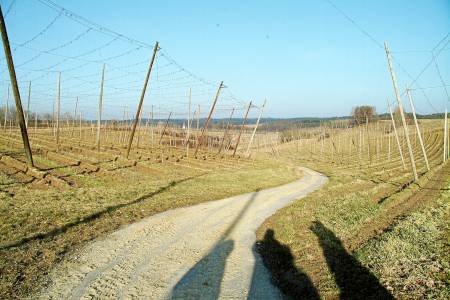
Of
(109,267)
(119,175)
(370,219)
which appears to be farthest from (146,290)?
(119,175)

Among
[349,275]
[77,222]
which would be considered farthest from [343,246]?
[77,222]

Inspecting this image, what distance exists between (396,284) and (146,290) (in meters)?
5.06

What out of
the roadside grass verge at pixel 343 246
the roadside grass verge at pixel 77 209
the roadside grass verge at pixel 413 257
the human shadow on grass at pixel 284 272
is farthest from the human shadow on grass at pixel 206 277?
the roadside grass verge at pixel 413 257

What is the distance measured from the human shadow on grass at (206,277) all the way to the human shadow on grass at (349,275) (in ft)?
8.29

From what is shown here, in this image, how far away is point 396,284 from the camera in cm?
751

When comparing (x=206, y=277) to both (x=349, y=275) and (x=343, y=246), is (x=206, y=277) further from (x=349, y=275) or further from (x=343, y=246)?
(x=343, y=246)

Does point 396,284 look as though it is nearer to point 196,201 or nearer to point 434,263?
point 434,263

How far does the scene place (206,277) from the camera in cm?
791

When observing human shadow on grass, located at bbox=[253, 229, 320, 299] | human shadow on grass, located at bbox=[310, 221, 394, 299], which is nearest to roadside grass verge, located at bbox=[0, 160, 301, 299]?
human shadow on grass, located at bbox=[253, 229, 320, 299]

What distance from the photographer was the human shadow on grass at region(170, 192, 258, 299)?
23.1 ft

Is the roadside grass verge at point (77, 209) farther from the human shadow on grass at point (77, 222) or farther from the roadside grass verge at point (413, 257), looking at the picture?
the roadside grass verge at point (413, 257)

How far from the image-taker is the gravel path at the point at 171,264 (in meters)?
7.04

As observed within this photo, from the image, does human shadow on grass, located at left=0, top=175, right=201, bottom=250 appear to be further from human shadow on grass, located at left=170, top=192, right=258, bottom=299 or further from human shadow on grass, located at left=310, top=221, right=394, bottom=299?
human shadow on grass, located at left=310, top=221, right=394, bottom=299

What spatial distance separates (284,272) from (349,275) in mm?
1445
